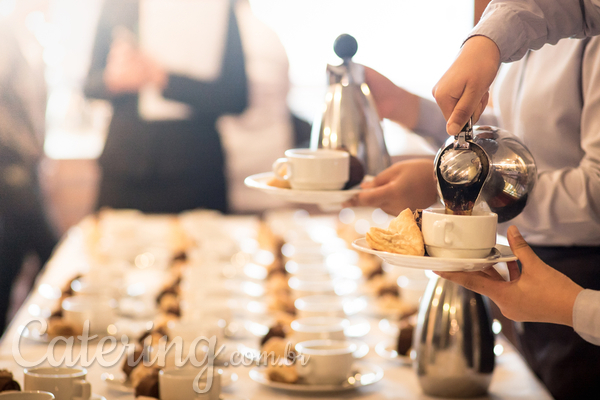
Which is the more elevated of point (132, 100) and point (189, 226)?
point (132, 100)

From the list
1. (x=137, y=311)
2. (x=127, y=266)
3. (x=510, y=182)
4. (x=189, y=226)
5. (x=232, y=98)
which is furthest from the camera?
(x=232, y=98)

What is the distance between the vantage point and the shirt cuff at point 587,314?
0.61m

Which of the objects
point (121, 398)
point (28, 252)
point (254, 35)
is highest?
point (254, 35)

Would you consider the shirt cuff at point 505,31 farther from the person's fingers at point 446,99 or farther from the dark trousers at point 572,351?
the dark trousers at point 572,351

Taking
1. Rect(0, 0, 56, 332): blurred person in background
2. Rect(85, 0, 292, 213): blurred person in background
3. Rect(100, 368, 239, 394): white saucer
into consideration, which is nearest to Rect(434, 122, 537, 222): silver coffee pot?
Rect(100, 368, 239, 394): white saucer

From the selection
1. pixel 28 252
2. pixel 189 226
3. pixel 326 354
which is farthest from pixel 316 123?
pixel 28 252

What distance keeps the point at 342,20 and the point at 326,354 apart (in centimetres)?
361

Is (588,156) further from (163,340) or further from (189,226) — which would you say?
(189,226)

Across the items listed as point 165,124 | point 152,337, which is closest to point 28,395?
point 152,337

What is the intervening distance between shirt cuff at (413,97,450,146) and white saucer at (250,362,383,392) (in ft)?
1.39

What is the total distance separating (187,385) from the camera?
29.5 inches

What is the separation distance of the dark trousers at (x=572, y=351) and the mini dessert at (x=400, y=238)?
50 centimetres

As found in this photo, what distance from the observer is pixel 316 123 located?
37.1 inches

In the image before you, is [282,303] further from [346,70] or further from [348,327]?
[346,70]
